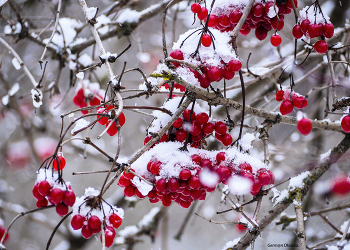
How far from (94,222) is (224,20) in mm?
871

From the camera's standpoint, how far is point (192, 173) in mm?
880

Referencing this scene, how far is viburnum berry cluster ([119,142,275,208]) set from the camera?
34.3 inches

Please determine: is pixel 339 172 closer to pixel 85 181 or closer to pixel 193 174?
pixel 193 174

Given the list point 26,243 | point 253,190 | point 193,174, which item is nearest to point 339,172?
point 253,190

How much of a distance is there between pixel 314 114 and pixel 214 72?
1931 millimetres

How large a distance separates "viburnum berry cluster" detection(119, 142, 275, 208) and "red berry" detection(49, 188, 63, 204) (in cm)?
20

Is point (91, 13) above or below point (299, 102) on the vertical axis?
above

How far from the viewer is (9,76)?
328 cm

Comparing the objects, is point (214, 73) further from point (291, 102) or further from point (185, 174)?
point (291, 102)

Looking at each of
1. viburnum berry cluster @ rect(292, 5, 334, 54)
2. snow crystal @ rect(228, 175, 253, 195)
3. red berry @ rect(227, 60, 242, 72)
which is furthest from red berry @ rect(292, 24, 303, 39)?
snow crystal @ rect(228, 175, 253, 195)

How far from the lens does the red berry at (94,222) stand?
2.84 ft

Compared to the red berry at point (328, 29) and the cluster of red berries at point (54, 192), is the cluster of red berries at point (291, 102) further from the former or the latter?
the cluster of red berries at point (54, 192)

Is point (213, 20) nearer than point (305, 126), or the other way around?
point (305, 126)

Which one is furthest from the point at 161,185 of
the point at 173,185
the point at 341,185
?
the point at 341,185
